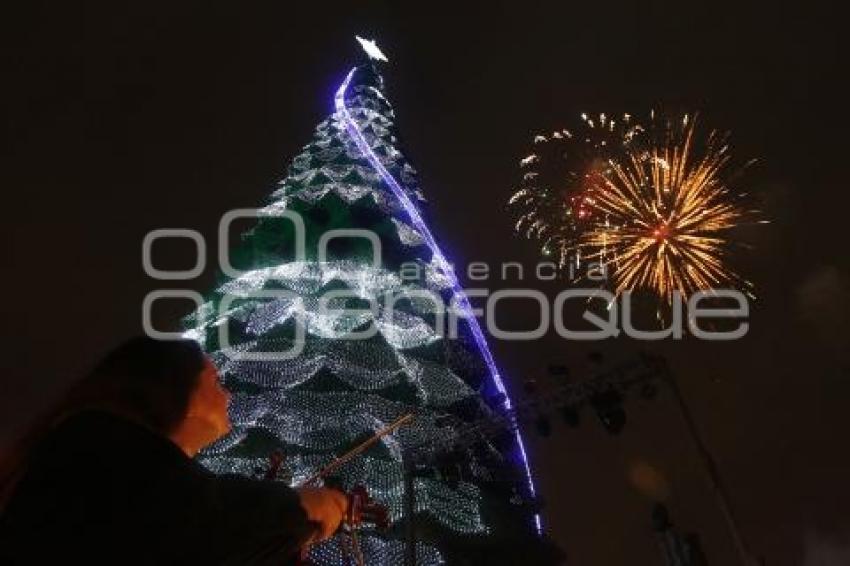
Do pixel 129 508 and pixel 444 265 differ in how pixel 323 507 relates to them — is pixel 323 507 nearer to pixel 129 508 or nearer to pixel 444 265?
pixel 129 508

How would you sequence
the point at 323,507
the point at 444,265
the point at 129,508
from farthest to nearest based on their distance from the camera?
the point at 444,265 < the point at 323,507 < the point at 129,508

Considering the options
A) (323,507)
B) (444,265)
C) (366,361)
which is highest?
(444,265)

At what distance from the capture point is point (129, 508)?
2.10m

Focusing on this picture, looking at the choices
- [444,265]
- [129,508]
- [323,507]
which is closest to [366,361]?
[444,265]

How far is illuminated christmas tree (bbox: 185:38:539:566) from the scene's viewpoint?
849 cm

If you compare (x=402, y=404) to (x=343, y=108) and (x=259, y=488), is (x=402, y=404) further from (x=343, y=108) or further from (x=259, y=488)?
(x=343, y=108)

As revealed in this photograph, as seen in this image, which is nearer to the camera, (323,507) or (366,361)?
(323,507)

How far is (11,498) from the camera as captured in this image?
211 centimetres

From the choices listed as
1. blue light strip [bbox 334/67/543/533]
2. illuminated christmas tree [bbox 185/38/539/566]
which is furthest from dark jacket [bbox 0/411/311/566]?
blue light strip [bbox 334/67/543/533]

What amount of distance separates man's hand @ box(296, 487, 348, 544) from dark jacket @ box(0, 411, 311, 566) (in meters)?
0.13

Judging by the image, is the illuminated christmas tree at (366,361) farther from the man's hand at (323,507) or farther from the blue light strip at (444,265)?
the man's hand at (323,507)

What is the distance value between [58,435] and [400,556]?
6.16 meters

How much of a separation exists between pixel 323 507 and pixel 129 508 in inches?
30.3

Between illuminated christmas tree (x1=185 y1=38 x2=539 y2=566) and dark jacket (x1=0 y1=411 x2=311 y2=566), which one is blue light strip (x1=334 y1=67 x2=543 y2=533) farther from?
dark jacket (x1=0 y1=411 x2=311 y2=566)
